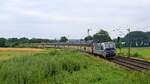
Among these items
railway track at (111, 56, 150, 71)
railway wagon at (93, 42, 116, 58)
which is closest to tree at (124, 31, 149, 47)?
railway wagon at (93, 42, 116, 58)

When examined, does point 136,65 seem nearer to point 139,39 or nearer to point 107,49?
point 107,49

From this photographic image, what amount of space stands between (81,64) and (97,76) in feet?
40.8

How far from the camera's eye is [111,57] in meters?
58.7

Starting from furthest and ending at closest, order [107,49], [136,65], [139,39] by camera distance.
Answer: [139,39] → [107,49] → [136,65]

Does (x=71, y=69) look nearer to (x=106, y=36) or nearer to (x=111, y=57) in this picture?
(x=111, y=57)

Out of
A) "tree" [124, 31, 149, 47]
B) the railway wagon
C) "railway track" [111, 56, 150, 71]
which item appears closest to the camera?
"railway track" [111, 56, 150, 71]

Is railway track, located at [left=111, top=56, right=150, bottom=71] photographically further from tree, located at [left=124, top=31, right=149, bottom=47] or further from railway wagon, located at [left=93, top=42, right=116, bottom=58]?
tree, located at [left=124, top=31, right=149, bottom=47]

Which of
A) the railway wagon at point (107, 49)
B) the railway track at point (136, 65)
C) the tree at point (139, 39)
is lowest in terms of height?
the railway track at point (136, 65)

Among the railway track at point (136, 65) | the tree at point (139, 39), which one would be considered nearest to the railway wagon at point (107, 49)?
the railway track at point (136, 65)

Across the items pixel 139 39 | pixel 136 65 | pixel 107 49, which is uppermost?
pixel 139 39

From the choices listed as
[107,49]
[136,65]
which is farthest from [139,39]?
[136,65]

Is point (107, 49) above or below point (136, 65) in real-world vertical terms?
above

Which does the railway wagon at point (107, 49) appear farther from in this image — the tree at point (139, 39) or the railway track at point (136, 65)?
the tree at point (139, 39)

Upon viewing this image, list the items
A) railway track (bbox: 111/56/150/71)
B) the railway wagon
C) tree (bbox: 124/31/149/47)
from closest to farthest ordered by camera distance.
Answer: railway track (bbox: 111/56/150/71) → the railway wagon → tree (bbox: 124/31/149/47)
